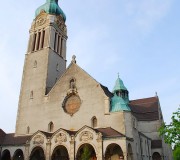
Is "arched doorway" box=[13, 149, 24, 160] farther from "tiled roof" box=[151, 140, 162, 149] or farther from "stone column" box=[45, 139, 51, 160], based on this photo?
"tiled roof" box=[151, 140, 162, 149]

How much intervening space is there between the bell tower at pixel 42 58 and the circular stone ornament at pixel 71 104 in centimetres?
429

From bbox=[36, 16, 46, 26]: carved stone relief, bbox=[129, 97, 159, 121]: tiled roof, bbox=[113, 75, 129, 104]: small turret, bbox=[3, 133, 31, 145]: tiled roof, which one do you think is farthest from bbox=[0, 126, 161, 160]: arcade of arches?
bbox=[36, 16, 46, 26]: carved stone relief

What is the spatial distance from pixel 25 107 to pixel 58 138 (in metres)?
10.2

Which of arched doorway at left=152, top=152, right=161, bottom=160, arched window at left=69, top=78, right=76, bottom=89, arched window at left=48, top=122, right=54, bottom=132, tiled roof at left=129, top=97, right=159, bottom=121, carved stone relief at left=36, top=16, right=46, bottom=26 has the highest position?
carved stone relief at left=36, top=16, right=46, bottom=26

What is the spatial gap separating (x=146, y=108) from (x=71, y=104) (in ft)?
47.0

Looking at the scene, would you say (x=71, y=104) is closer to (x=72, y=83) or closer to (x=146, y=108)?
(x=72, y=83)

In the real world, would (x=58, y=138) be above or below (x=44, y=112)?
below

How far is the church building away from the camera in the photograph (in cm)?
2933

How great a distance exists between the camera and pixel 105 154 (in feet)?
93.8

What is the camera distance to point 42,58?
135 feet

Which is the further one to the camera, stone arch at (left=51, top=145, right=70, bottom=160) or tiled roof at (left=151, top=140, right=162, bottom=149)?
tiled roof at (left=151, top=140, right=162, bottom=149)

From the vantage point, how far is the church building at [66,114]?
2933 cm

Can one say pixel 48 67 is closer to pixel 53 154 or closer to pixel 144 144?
pixel 53 154

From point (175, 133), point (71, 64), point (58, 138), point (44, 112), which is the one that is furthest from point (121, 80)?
point (175, 133)
